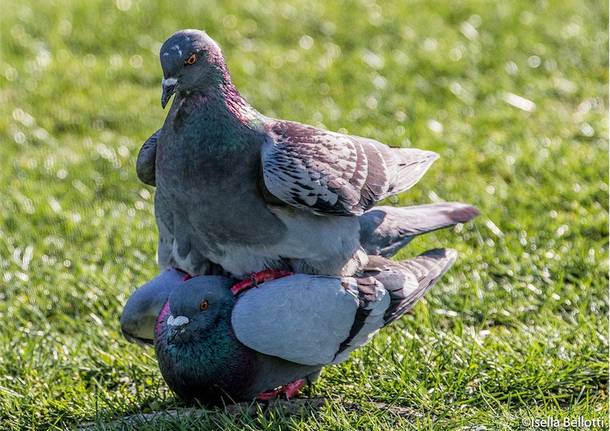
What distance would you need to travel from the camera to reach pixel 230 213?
409 centimetres

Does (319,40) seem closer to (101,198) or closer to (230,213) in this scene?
(101,198)

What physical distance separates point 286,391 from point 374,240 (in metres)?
0.76

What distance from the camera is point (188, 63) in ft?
13.1

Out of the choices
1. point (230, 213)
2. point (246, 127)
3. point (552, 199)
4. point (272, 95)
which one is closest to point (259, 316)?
point (230, 213)

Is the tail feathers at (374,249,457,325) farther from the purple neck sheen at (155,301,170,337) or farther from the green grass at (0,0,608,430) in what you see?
the purple neck sheen at (155,301,170,337)

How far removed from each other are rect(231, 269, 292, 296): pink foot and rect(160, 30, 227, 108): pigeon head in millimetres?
774

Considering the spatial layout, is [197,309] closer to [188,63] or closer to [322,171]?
[322,171]

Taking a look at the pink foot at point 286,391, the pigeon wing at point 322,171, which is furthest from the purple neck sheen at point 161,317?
the pigeon wing at point 322,171

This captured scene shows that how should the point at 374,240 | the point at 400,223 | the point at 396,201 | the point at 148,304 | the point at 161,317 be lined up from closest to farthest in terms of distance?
the point at 161,317
the point at 148,304
the point at 374,240
the point at 400,223
the point at 396,201

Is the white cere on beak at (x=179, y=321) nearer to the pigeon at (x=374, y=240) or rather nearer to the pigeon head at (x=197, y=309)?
the pigeon head at (x=197, y=309)

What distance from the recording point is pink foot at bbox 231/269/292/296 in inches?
166

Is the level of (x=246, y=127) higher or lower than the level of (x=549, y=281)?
higher

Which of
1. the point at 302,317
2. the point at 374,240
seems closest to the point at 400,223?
the point at 374,240

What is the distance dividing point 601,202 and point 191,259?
2745 mm
